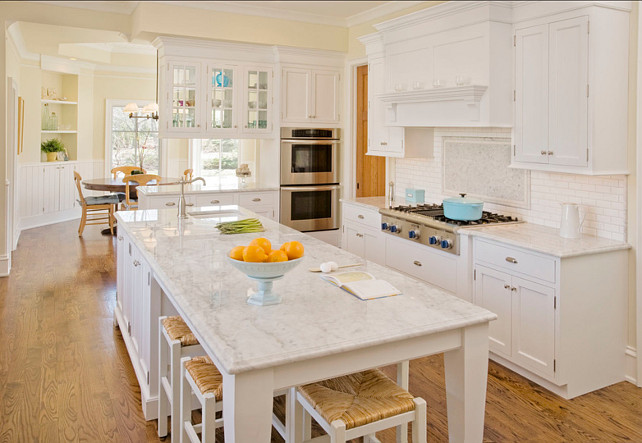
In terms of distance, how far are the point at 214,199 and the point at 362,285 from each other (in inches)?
162

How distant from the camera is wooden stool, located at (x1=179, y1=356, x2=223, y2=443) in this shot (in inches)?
78.9

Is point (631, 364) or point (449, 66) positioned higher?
point (449, 66)

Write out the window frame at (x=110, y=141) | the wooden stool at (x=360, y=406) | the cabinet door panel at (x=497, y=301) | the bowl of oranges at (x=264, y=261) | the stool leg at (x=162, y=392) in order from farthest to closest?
the window frame at (x=110, y=141) → the cabinet door panel at (x=497, y=301) → the stool leg at (x=162, y=392) → the bowl of oranges at (x=264, y=261) → the wooden stool at (x=360, y=406)

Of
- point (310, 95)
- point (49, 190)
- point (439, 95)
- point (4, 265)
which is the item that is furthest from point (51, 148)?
point (439, 95)

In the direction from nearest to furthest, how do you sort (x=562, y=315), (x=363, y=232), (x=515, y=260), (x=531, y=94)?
(x=562, y=315), (x=515, y=260), (x=531, y=94), (x=363, y=232)

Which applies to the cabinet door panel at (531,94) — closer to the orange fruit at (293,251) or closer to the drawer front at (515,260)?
the drawer front at (515,260)

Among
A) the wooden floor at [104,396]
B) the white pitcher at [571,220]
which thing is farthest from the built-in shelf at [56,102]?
the white pitcher at [571,220]

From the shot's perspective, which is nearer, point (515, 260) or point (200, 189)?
point (515, 260)

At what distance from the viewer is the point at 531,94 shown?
369 cm

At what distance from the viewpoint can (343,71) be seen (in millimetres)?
6648

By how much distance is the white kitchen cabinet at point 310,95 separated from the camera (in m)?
6.39

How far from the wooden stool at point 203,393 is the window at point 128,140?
8910 mm

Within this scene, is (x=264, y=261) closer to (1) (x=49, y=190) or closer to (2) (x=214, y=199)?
(2) (x=214, y=199)

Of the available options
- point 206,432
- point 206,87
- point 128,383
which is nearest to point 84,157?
point 206,87
